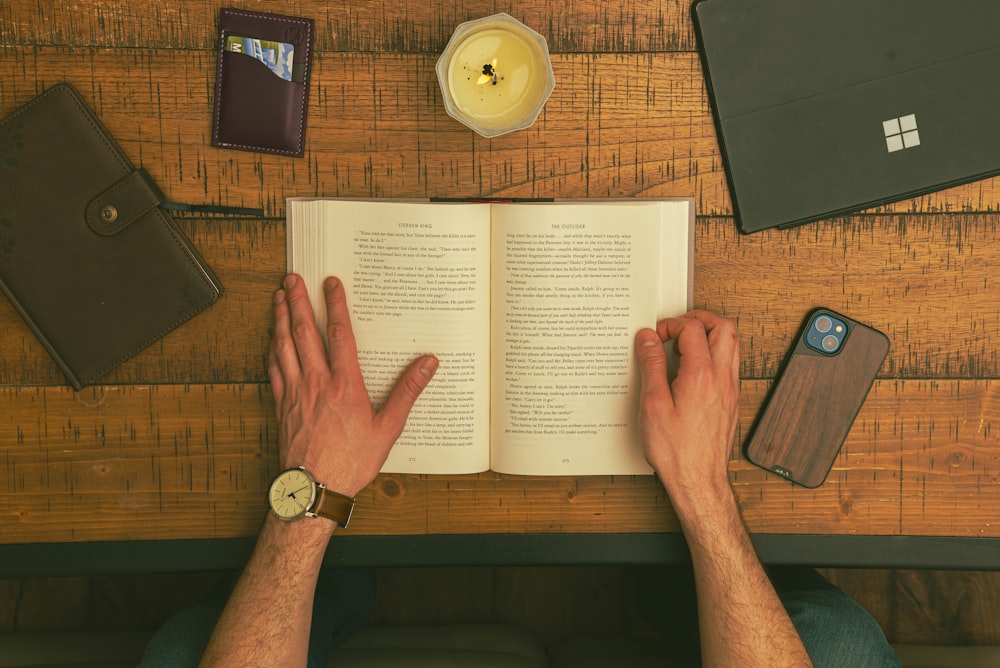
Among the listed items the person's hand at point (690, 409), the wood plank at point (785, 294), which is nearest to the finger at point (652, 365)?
the person's hand at point (690, 409)

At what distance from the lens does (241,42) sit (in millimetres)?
956

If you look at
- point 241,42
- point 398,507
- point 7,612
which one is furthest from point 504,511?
point 7,612

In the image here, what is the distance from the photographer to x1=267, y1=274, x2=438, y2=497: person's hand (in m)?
0.97

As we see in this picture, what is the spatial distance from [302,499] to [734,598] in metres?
0.63

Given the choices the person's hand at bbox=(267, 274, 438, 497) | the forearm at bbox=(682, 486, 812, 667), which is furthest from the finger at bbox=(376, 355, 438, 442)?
the forearm at bbox=(682, 486, 812, 667)

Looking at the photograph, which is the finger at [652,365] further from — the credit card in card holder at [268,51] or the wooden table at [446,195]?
the credit card in card holder at [268,51]

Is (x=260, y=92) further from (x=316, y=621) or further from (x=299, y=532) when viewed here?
(x=316, y=621)

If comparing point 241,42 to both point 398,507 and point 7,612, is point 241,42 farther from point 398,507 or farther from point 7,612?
point 7,612

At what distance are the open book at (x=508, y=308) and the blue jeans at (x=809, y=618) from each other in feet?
1.14

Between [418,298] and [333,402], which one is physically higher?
[418,298]

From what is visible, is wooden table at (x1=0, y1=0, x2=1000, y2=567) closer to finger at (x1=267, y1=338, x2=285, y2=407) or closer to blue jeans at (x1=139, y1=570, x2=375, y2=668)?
finger at (x1=267, y1=338, x2=285, y2=407)

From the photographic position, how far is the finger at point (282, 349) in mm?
978

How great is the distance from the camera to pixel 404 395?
972 millimetres

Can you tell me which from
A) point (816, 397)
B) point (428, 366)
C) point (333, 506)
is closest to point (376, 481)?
point (333, 506)
